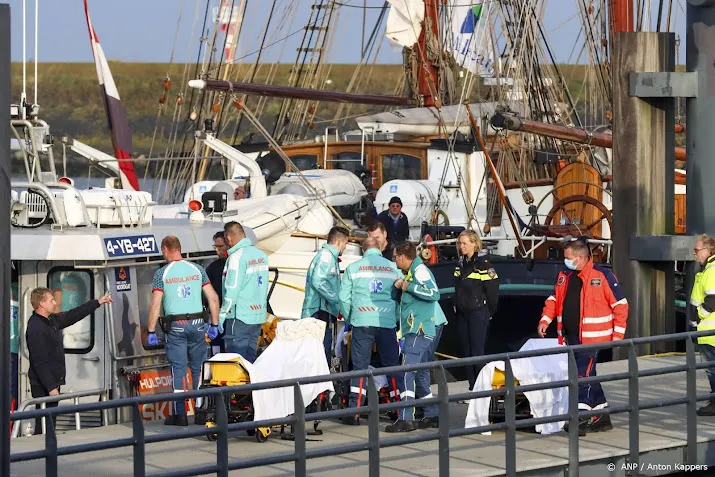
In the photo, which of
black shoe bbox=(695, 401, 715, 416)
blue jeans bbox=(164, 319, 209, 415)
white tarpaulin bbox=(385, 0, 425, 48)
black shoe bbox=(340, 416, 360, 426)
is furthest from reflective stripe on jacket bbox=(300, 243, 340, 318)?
white tarpaulin bbox=(385, 0, 425, 48)

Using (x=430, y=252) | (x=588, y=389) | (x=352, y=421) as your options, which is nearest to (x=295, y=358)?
(x=352, y=421)

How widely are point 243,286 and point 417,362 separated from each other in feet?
4.94

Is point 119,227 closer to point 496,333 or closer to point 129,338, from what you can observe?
point 129,338

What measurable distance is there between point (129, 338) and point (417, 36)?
592 inches

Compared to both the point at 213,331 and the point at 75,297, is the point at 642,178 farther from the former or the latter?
the point at 75,297

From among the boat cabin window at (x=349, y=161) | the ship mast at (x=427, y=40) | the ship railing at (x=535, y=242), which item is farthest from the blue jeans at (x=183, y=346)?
the ship mast at (x=427, y=40)

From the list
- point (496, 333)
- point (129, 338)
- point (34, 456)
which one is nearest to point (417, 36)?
point (496, 333)

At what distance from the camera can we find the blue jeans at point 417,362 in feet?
35.9

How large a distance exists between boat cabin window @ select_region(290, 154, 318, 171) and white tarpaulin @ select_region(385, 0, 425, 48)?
2.76 m

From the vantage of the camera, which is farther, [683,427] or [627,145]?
[627,145]

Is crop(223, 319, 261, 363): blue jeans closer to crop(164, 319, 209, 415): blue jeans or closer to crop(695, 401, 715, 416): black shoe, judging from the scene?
crop(164, 319, 209, 415): blue jeans

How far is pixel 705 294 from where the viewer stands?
1095cm

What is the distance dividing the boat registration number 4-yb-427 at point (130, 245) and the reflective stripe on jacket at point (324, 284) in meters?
1.53

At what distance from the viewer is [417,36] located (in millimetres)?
26531
